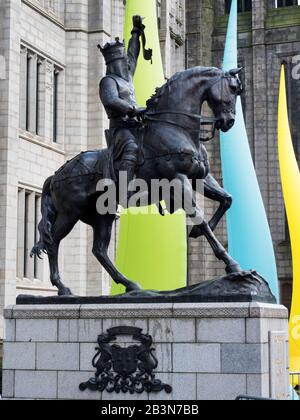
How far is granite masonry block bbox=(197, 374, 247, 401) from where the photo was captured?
29.8 feet

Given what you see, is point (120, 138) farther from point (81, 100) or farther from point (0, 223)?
point (81, 100)

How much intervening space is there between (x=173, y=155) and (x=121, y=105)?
975 mm

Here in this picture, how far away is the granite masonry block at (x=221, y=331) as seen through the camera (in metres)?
9.21

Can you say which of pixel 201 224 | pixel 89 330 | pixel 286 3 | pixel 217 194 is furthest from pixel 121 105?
pixel 286 3

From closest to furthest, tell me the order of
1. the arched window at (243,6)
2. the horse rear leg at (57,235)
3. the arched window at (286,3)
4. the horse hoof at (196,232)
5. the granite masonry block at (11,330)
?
the horse hoof at (196,232), the granite masonry block at (11,330), the horse rear leg at (57,235), the arched window at (286,3), the arched window at (243,6)

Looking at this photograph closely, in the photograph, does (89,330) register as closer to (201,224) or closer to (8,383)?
(8,383)

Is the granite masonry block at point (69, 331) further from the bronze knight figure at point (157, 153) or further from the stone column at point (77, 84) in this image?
the stone column at point (77, 84)

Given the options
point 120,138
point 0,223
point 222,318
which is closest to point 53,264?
point 120,138

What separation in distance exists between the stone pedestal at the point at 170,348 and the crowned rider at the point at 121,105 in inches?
74.5

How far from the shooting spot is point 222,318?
366 inches

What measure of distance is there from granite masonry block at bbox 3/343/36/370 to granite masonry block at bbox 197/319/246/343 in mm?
2204

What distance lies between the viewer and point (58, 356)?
9.96 metres

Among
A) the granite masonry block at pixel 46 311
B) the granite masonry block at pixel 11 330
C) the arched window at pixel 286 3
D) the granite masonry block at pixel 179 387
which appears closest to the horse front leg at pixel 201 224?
the granite masonry block at pixel 179 387

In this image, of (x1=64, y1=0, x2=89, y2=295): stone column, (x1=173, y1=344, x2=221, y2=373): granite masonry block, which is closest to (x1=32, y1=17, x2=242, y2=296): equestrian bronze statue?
(x1=173, y1=344, x2=221, y2=373): granite masonry block
